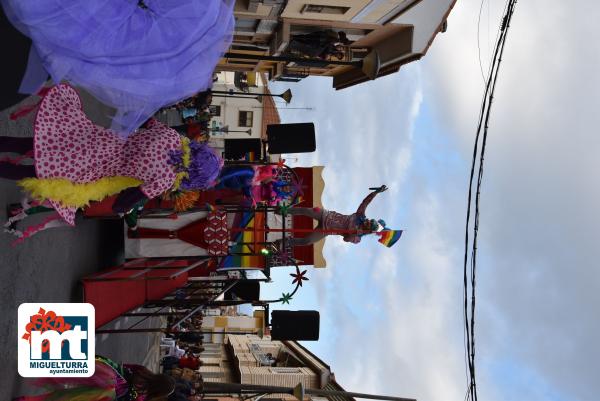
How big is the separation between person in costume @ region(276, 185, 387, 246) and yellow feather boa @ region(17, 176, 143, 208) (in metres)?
3.76

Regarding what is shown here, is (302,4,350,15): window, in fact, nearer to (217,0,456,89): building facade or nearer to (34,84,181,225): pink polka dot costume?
(217,0,456,89): building facade

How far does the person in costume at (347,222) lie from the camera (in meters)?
8.85

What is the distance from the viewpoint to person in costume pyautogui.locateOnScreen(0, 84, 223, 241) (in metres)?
4.55

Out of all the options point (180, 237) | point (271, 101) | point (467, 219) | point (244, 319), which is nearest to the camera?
point (180, 237)

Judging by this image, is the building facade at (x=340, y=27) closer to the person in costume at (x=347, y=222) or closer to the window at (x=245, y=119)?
the person in costume at (x=347, y=222)

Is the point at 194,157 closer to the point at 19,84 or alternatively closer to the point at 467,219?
the point at 19,84

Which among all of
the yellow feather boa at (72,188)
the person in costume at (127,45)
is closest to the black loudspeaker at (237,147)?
the yellow feather boa at (72,188)

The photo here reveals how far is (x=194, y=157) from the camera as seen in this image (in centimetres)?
605

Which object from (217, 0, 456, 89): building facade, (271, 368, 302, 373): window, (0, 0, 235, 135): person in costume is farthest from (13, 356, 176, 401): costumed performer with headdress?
(271, 368, 302, 373): window

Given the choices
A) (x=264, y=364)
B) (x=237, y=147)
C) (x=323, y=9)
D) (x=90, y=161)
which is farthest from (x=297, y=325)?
(x=264, y=364)

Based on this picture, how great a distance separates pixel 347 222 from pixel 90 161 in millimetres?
5096

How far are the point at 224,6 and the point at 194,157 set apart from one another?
208 cm

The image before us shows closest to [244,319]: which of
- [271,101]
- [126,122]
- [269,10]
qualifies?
[271,101]

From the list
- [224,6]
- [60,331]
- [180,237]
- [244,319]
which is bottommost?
[244,319]
